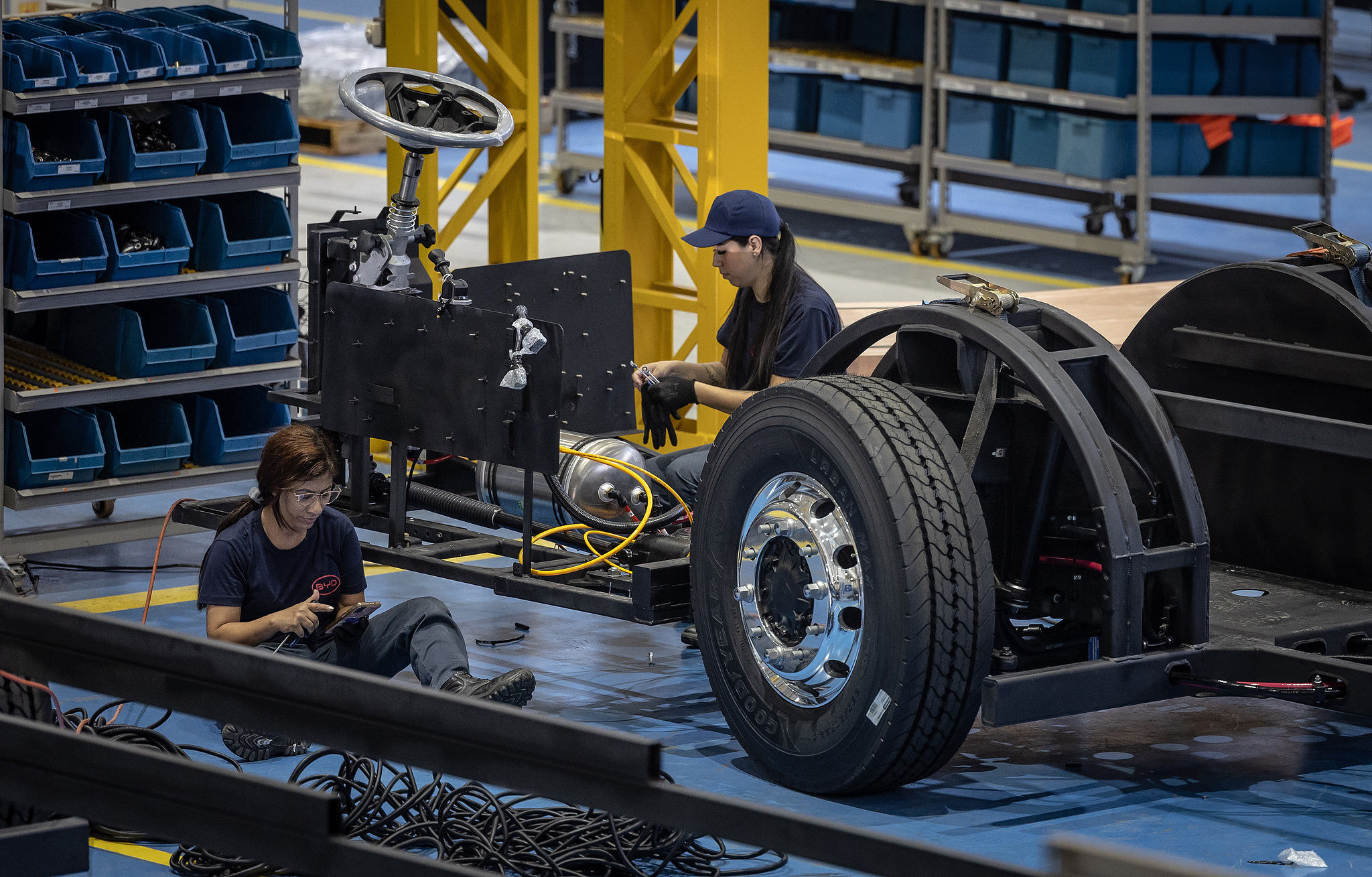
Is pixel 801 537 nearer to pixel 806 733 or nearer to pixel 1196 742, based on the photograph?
pixel 806 733

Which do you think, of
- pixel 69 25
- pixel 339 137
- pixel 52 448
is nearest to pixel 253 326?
pixel 52 448

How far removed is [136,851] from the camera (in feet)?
16.2

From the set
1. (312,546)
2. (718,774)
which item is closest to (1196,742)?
(718,774)

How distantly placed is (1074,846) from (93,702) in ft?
15.7

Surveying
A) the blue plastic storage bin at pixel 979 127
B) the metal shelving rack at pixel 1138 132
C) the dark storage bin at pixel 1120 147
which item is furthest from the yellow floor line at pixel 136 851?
the blue plastic storage bin at pixel 979 127

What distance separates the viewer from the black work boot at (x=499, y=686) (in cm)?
554

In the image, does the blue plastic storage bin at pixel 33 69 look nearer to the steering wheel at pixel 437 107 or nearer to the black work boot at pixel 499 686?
the steering wheel at pixel 437 107

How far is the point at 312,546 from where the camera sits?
5.81 m

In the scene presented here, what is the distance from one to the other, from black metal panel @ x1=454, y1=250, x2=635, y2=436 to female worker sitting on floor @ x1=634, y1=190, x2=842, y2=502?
30 centimetres

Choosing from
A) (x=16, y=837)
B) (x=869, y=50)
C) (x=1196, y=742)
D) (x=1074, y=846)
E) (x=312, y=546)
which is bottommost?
(x=1196, y=742)

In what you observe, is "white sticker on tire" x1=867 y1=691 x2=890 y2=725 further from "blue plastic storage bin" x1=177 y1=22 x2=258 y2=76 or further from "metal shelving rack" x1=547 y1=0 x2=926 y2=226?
"metal shelving rack" x1=547 y1=0 x2=926 y2=226

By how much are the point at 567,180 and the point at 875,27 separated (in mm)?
3255

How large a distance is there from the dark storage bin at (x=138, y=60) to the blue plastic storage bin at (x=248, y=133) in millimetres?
339

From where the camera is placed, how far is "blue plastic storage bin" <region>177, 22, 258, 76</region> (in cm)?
768
